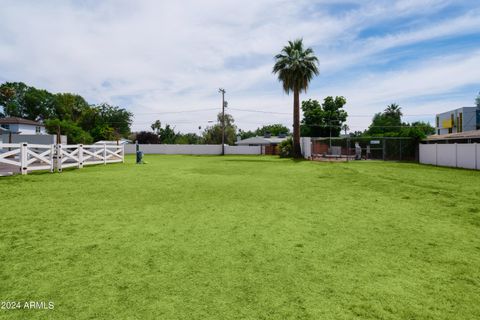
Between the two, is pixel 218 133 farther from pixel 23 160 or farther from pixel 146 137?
pixel 23 160

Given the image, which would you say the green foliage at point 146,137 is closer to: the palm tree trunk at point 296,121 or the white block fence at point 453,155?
the palm tree trunk at point 296,121

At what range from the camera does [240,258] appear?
4.11 meters

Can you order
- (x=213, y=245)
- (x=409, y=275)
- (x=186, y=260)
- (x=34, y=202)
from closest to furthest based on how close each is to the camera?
1. (x=409, y=275)
2. (x=186, y=260)
3. (x=213, y=245)
4. (x=34, y=202)

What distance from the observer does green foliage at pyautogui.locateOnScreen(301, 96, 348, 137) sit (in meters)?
62.8

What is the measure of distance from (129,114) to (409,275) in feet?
288

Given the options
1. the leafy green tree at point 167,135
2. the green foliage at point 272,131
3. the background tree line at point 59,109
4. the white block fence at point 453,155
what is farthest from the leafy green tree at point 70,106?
the white block fence at point 453,155

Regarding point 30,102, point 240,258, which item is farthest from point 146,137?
point 240,258

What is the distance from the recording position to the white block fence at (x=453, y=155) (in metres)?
19.2

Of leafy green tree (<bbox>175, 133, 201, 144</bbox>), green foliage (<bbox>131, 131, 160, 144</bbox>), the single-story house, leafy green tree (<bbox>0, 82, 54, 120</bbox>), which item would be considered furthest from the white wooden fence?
leafy green tree (<bbox>0, 82, 54, 120</bbox>)

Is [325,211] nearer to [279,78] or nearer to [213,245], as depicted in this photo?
[213,245]

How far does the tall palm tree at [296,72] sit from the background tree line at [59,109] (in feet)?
166

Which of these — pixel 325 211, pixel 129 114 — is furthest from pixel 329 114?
pixel 325 211

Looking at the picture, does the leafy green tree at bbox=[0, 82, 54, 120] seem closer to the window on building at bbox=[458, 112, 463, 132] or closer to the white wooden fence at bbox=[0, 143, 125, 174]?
the white wooden fence at bbox=[0, 143, 125, 174]

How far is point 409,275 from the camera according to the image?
3613 millimetres
